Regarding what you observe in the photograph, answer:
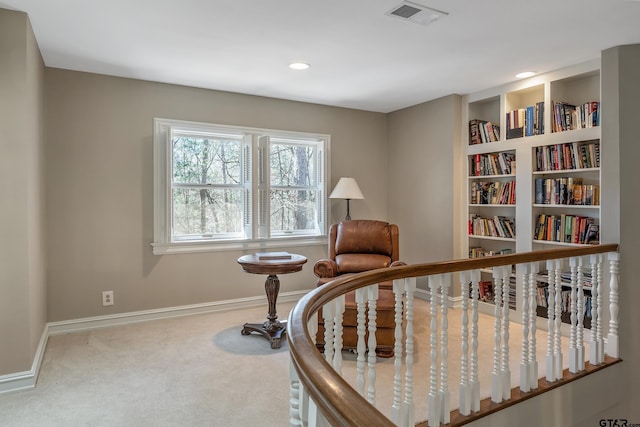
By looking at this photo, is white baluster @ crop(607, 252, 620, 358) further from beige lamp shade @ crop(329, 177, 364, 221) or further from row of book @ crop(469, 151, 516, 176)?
beige lamp shade @ crop(329, 177, 364, 221)

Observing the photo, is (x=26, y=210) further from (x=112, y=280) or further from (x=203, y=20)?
(x=203, y=20)

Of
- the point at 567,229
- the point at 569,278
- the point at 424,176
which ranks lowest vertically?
the point at 569,278

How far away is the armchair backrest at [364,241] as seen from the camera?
418cm

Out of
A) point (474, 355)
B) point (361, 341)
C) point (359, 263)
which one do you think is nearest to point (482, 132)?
point (359, 263)

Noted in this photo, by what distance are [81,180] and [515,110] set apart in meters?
4.25

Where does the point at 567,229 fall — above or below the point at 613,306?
above

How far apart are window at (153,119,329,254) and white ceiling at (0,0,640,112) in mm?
617

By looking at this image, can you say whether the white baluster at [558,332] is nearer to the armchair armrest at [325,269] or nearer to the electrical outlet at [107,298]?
the armchair armrest at [325,269]

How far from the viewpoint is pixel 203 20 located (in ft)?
8.89

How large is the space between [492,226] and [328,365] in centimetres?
388

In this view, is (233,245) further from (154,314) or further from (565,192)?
(565,192)

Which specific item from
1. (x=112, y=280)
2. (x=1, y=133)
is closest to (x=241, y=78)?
(x=1, y=133)

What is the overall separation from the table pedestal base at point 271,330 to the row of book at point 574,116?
3.06 m

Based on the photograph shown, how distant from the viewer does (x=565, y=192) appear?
3.67m
